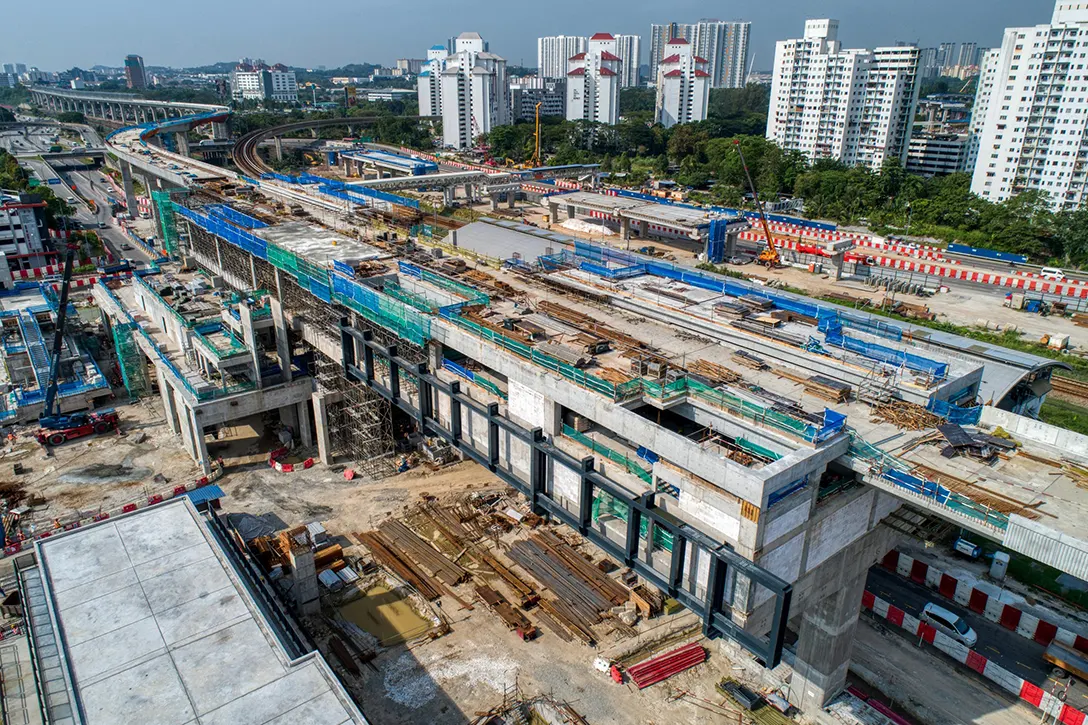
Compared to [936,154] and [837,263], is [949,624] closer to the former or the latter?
[837,263]

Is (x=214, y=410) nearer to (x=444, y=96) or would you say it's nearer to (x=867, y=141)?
(x=867, y=141)

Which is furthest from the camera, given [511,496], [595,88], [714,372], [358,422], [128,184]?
[595,88]

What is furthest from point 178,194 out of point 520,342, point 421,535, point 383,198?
point 520,342

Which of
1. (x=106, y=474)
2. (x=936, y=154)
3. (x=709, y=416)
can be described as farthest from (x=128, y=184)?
(x=936, y=154)

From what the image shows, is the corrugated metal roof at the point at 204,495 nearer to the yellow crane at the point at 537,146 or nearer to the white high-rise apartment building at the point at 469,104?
the yellow crane at the point at 537,146

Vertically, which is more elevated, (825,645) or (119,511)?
(825,645)

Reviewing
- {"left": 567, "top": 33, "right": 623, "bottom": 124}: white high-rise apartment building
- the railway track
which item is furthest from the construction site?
{"left": 567, "top": 33, "right": 623, "bottom": 124}: white high-rise apartment building
